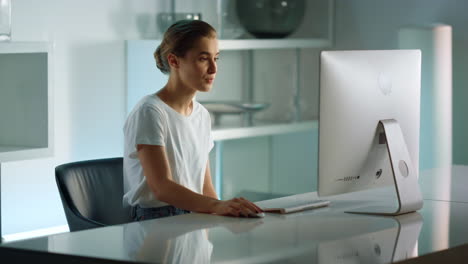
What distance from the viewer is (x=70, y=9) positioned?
3973mm

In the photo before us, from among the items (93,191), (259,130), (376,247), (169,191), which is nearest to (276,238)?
(376,247)

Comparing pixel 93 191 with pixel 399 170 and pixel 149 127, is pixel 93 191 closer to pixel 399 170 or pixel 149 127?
pixel 149 127

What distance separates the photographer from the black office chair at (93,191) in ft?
8.29

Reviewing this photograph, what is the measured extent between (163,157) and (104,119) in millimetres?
1913

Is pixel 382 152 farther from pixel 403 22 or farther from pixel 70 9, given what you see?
pixel 403 22

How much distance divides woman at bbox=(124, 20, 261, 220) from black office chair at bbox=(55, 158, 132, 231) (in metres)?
0.14

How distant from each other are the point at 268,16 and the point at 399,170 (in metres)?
2.36

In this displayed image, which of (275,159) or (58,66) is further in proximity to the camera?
(275,159)

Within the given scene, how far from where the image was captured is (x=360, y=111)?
225 centimetres

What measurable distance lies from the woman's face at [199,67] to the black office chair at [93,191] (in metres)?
0.43

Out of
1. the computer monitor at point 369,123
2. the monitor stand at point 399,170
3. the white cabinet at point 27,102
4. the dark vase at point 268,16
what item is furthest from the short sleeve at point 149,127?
the dark vase at point 268,16

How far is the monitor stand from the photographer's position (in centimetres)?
230

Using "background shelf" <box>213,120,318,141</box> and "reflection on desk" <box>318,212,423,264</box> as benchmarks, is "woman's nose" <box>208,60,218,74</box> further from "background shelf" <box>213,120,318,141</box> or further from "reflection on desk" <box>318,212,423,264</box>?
"background shelf" <box>213,120,318,141</box>

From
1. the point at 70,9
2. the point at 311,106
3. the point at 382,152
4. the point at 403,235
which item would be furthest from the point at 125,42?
the point at 403,235
